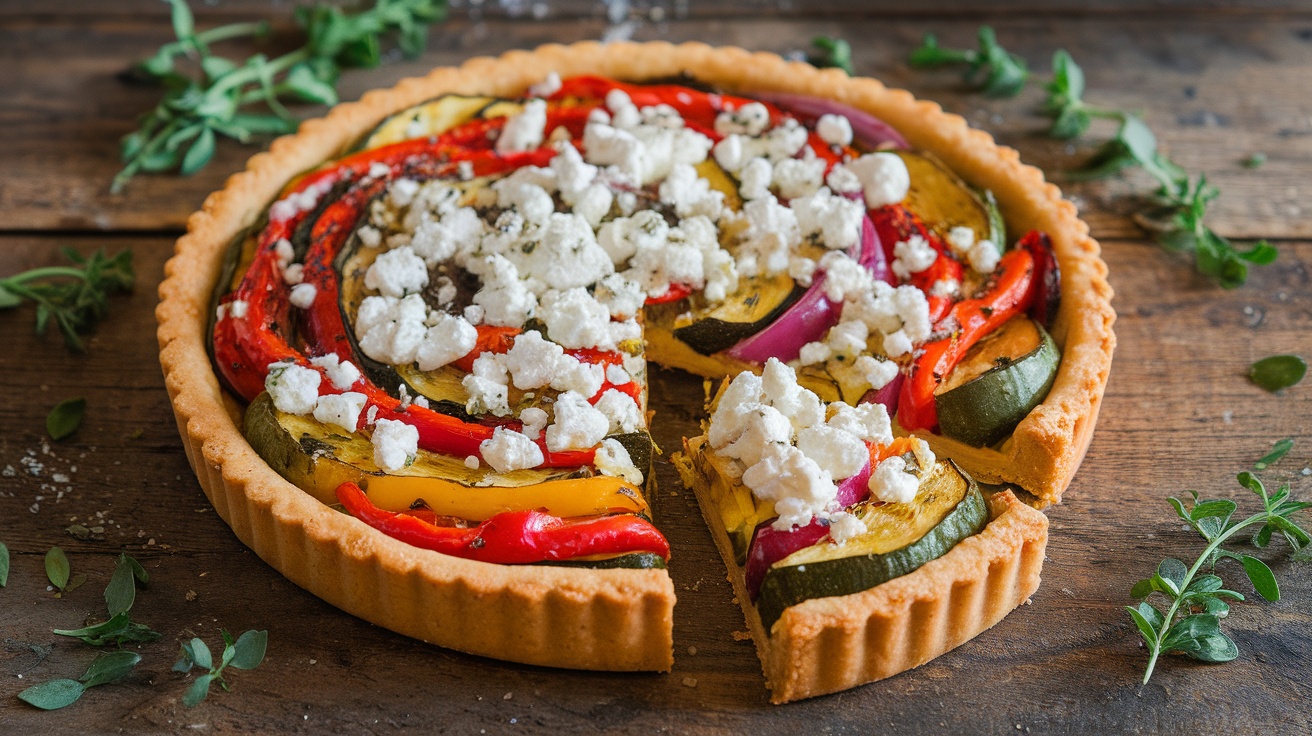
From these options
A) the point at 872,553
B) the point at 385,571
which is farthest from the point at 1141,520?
the point at 385,571

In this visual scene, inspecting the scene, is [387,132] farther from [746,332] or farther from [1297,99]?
[1297,99]

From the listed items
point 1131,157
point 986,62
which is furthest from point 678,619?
point 986,62

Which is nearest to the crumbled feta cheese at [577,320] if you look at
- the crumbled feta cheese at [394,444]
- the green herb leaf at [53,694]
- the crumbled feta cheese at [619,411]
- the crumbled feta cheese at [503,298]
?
the crumbled feta cheese at [503,298]

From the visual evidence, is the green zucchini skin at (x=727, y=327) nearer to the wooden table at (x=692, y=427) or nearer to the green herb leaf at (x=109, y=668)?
the wooden table at (x=692, y=427)

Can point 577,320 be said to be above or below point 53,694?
above

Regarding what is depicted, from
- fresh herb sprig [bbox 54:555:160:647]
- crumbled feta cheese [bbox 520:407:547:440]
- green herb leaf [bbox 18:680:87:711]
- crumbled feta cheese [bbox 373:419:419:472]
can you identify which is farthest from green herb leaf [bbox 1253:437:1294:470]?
green herb leaf [bbox 18:680:87:711]

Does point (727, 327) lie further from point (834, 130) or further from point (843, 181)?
point (834, 130)

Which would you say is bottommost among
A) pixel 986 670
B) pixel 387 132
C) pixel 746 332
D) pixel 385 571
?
pixel 986 670
